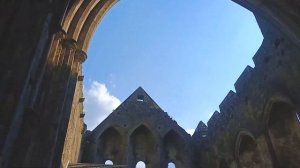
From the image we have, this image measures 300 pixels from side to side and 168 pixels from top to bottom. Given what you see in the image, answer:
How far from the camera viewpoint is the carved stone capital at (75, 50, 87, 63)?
252 inches

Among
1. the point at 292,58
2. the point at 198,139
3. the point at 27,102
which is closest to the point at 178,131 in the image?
the point at 198,139

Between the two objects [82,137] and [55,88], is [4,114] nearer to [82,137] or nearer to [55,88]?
[55,88]

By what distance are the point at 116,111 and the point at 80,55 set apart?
882 cm

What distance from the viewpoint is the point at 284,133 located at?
897cm

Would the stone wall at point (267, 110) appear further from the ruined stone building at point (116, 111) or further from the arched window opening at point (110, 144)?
the arched window opening at point (110, 144)

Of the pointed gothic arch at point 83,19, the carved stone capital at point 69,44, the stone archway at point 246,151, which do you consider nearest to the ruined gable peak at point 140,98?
the stone archway at point 246,151

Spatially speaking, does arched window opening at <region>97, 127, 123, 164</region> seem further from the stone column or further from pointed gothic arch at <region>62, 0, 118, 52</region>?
the stone column

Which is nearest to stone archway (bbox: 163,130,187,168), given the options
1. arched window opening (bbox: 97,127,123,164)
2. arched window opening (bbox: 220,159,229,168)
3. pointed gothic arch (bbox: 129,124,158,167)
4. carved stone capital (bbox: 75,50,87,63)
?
pointed gothic arch (bbox: 129,124,158,167)

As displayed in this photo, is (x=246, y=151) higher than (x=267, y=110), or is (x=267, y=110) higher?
(x=267, y=110)

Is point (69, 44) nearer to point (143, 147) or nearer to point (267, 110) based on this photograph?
point (267, 110)

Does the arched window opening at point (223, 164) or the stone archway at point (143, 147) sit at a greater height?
the stone archway at point (143, 147)

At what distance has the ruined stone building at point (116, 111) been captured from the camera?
377 centimetres

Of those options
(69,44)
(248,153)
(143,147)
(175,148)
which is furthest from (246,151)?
(69,44)

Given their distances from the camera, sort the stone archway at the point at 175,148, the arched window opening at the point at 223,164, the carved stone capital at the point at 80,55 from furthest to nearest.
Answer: the stone archway at the point at 175,148
the arched window opening at the point at 223,164
the carved stone capital at the point at 80,55
